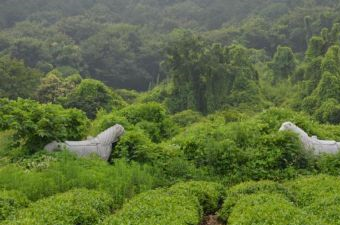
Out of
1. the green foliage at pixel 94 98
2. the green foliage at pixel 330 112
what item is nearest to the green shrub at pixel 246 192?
the green foliage at pixel 94 98

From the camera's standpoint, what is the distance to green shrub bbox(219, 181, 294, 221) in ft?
32.7

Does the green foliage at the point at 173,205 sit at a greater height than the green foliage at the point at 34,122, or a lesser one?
lesser

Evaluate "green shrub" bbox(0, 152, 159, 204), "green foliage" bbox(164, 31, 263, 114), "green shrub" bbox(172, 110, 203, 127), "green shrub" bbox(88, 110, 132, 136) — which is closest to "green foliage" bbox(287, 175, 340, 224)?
"green shrub" bbox(0, 152, 159, 204)

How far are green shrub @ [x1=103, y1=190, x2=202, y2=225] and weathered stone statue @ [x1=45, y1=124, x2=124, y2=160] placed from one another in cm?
290

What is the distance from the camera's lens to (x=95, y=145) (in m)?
12.8

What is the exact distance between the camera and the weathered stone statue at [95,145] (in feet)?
41.5

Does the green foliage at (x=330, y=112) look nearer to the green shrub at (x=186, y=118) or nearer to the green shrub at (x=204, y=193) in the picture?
the green shrub at (x=186, y=118)

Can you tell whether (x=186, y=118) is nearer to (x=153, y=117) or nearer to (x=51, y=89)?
(x=51, y=89)

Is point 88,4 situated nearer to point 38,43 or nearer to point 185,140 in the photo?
point 38,43

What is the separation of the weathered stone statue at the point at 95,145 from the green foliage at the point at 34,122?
0.72 ft

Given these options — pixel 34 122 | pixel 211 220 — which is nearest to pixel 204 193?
pixel 211 220

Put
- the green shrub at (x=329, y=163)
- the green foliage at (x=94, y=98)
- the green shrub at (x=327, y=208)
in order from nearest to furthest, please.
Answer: the green shrub at (x=327, y=208)
the green shrub at (x=329, y=163)
the green foliage at (x=94, y=98)

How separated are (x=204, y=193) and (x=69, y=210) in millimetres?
2855

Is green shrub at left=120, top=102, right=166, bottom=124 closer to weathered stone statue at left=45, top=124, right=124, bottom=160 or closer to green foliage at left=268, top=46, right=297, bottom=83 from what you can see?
weathered stone statue at left=45, top=124, right=124, bottom=160
